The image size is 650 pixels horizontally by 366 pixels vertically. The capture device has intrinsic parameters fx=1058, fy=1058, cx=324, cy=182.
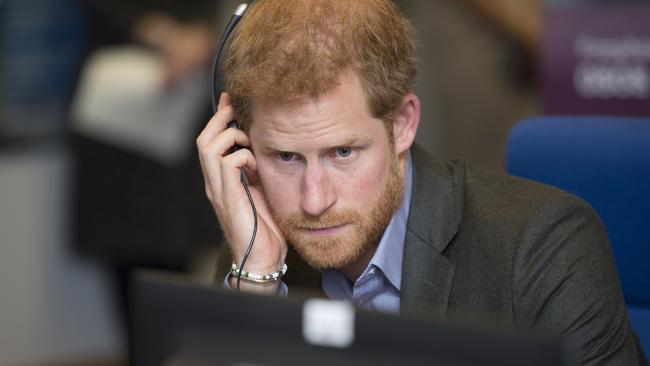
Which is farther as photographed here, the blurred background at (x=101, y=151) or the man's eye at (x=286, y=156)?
the blurred background at (x=101, y=151)

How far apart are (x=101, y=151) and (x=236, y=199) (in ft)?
7.08

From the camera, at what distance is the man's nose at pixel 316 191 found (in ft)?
4.95

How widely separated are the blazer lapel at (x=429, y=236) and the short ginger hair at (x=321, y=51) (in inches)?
6.0

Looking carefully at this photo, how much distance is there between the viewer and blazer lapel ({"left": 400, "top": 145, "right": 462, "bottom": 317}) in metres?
1.58

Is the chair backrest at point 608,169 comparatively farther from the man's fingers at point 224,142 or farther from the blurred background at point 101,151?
the blurred background at point 101,151

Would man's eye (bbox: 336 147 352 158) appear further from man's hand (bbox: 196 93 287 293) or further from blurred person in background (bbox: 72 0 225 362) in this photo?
blurred person in background (bbox: 72 0 225 362)

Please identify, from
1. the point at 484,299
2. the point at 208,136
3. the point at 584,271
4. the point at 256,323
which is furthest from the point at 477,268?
the point at 256,323

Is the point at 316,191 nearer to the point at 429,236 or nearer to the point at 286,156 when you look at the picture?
the point at 286,156

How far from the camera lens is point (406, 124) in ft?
5.41

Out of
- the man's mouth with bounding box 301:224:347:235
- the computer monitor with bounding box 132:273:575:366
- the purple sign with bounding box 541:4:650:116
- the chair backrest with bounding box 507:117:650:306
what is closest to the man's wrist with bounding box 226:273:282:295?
the man's mouth with bounding box 301:224:347:235

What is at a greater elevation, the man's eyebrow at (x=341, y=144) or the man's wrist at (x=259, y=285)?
the man's eyebrow at (x=341, y=144)

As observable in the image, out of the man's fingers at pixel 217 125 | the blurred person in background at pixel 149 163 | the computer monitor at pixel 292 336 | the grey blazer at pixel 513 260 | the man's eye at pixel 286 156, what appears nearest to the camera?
the computer monitor at pixel 292 336

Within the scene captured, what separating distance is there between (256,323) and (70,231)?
10.5ft

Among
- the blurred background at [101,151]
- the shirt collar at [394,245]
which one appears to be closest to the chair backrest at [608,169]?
the shirt collar at [394,245]
